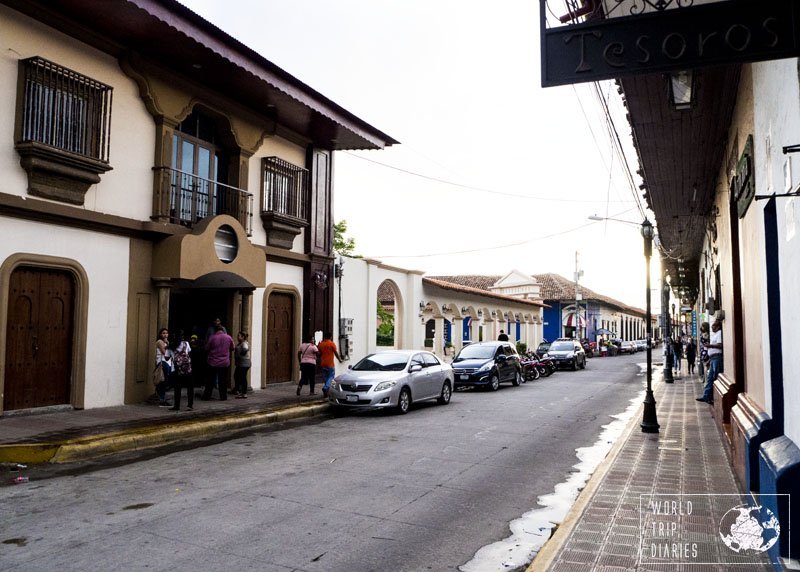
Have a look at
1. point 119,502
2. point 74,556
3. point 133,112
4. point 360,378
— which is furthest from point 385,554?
point 133,112

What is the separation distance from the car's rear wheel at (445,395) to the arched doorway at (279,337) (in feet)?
15.9

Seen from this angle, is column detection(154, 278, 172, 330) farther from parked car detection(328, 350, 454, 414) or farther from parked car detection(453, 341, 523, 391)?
parked car detection(453, 341, 523, 391)

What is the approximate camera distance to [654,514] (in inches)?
244

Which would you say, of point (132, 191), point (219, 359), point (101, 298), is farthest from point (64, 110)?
point (219, 359)

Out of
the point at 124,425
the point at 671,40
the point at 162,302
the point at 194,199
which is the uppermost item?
the point at 194,199

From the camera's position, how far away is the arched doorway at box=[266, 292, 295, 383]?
18031 mm

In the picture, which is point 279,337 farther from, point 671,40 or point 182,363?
point 671,40

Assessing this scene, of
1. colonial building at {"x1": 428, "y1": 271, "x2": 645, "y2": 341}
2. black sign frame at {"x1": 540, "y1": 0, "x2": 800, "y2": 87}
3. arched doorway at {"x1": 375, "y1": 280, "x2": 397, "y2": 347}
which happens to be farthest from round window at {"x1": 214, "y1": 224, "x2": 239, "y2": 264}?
colonial building at {"x1": 428, "y1": 271, "x2": 645, "y2": 341}

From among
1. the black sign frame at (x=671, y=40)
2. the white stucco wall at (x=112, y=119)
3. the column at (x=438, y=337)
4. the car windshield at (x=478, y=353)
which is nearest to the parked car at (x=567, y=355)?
the column at (x=438, y=337)

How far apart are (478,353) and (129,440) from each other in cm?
1386

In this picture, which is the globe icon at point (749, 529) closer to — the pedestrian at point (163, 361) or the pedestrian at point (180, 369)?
the pedestrian at point (180, 369)

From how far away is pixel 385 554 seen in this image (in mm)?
5281

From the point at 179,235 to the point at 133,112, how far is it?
2725 millimetres

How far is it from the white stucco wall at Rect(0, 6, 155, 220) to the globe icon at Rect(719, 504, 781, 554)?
38.1 ft
